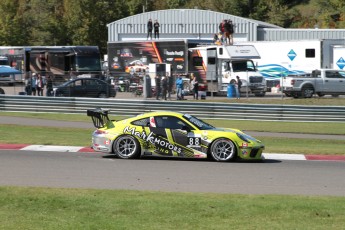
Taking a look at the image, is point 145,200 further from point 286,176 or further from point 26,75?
point 26,75

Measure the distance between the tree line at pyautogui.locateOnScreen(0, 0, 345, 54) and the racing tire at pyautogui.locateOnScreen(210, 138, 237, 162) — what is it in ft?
175

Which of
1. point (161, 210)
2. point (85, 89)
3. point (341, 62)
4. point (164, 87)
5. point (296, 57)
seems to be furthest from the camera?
point (296, 57)

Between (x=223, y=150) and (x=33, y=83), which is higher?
(x=33, y=83)

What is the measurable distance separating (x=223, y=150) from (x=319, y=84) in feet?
81.7

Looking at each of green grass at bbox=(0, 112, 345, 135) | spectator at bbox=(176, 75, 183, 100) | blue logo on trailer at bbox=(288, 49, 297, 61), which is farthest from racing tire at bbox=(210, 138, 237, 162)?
blue logo on trailer at bbox=(288, 49, 297, 61)

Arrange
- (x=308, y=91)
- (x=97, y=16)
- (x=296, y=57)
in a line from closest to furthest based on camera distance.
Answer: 1. (x=308, y=91)
2. (x=296, y=57)
3. (x=97, y=16)

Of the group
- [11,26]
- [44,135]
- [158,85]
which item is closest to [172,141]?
[44,135]

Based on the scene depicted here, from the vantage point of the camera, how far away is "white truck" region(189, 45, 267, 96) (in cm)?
4228

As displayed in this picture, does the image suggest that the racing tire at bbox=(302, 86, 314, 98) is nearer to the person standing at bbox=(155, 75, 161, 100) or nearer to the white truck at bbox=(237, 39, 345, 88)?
the white truck at bbox=(237, 39, 345, 88)

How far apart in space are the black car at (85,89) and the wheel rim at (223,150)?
22.3 meters

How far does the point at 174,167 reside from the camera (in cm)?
1566

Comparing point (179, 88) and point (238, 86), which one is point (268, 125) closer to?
point (179, 88)

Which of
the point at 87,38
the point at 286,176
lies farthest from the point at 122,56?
the point at 286,176

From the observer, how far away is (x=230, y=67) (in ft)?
141
